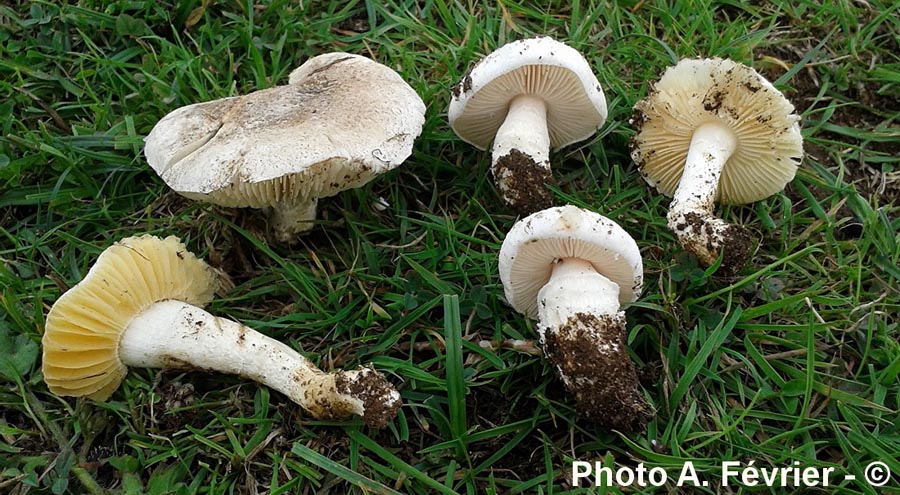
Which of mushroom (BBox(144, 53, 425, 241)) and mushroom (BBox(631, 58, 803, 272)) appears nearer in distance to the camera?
mushroom (BBox(144, 53, 425, 241))

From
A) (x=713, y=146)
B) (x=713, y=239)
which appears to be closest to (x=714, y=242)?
(x=713, y=239)

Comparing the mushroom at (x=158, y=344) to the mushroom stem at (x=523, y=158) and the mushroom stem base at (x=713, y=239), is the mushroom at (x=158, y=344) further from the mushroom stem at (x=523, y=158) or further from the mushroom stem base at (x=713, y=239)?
the mushroom stem base at (x=713, y=239)

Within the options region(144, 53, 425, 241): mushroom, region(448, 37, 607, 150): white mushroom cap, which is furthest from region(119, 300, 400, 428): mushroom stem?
region(448, 37, 607, 150): white mushroom cap

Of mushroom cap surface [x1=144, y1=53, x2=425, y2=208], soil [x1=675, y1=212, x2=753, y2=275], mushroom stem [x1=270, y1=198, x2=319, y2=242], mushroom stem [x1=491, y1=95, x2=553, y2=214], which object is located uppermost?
mushroom cap surface [x1=144, y1=53, x2=425, y2=208]

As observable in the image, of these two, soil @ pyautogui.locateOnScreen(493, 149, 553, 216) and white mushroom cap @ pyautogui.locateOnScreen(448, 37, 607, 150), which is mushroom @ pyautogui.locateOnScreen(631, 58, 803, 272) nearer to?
white mushroom cap @ pyautogui.locateOnScreen(448, 37, 607, 150)

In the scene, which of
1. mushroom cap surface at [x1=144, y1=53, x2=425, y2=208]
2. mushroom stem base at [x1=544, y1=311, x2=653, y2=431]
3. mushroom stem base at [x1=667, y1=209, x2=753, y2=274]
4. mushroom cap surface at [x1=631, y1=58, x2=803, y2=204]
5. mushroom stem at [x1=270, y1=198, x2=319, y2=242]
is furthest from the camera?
mushroom stem at [x1=270, y1=198, x2=319, y2=242]

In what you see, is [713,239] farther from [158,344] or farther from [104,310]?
[104,310]

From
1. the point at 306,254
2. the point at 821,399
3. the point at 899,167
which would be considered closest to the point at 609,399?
the point at 821,399
